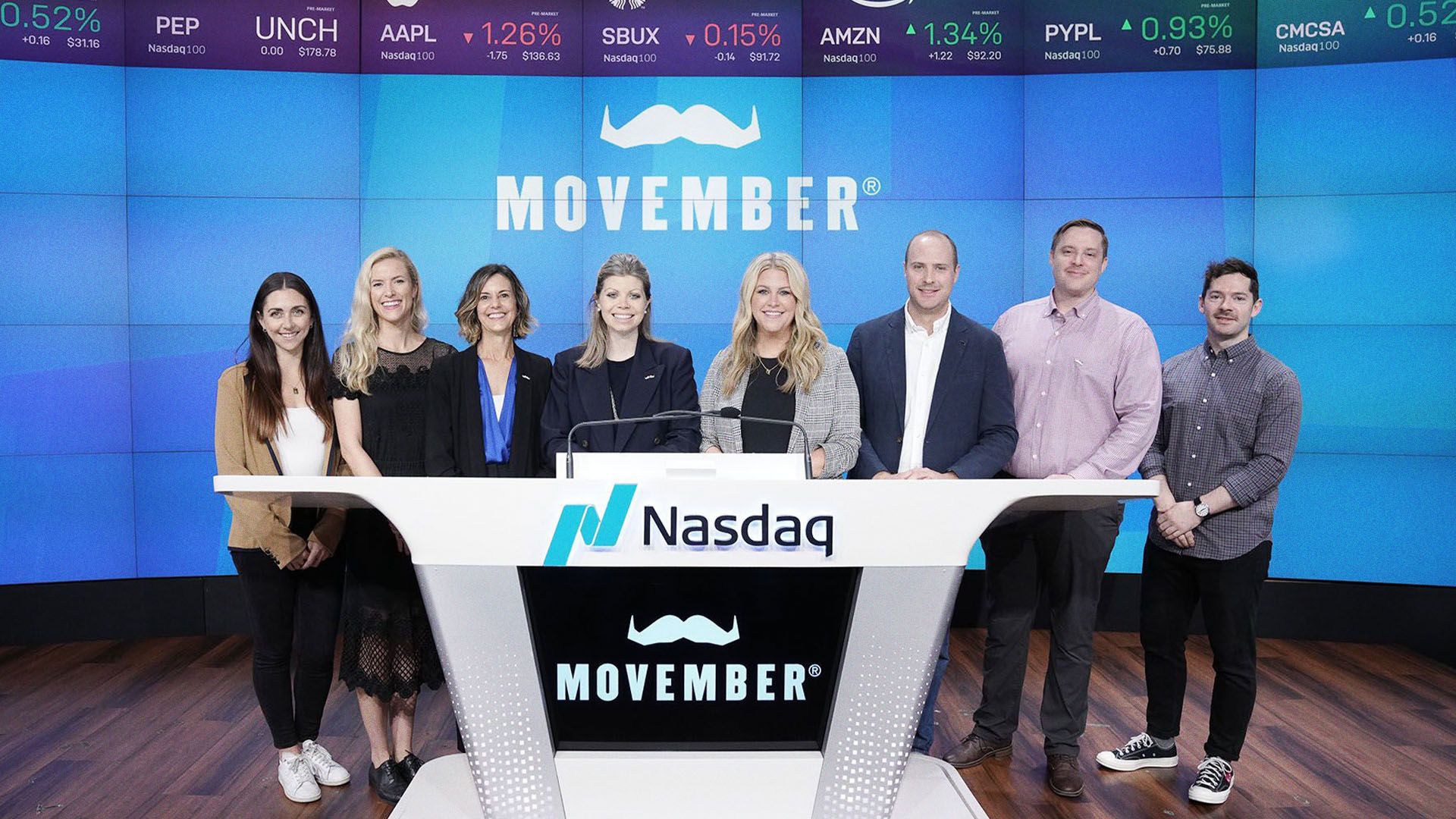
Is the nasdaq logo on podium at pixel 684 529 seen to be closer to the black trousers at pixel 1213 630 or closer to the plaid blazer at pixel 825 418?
the plaid blazer at pixel 825 418

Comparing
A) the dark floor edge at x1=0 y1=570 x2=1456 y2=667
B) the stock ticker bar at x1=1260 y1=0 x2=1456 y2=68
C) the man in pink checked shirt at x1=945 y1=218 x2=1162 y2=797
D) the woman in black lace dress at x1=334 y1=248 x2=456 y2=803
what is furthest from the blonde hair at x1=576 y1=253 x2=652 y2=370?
the stock ticker bar at x1=1260 y1=0 x2=1456 y2=68

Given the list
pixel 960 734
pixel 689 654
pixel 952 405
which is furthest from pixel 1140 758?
pixel 689 654

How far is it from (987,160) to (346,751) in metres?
4.00

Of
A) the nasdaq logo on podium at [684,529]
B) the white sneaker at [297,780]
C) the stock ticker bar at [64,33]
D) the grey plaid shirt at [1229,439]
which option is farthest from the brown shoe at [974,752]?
the stock ticker bar at [64,33]

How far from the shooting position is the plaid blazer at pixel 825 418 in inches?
122

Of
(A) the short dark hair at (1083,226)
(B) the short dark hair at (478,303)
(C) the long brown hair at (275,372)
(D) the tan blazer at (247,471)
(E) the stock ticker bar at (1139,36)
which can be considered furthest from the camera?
(E) the stock ticker bar at (1139,36)

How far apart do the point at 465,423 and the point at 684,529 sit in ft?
4.94

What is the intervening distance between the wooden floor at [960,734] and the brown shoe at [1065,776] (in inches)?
1.7

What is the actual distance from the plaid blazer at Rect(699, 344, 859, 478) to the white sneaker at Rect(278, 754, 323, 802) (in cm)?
156

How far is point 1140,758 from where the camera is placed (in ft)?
11.2

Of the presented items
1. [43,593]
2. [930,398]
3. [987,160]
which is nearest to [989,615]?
[930,398]

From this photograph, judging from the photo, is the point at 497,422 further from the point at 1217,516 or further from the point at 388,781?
the point at 1217,516

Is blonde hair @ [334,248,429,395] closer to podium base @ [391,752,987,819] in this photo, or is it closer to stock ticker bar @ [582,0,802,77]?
podium base @ [391,752,987,819]

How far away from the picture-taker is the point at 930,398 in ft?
10.8
